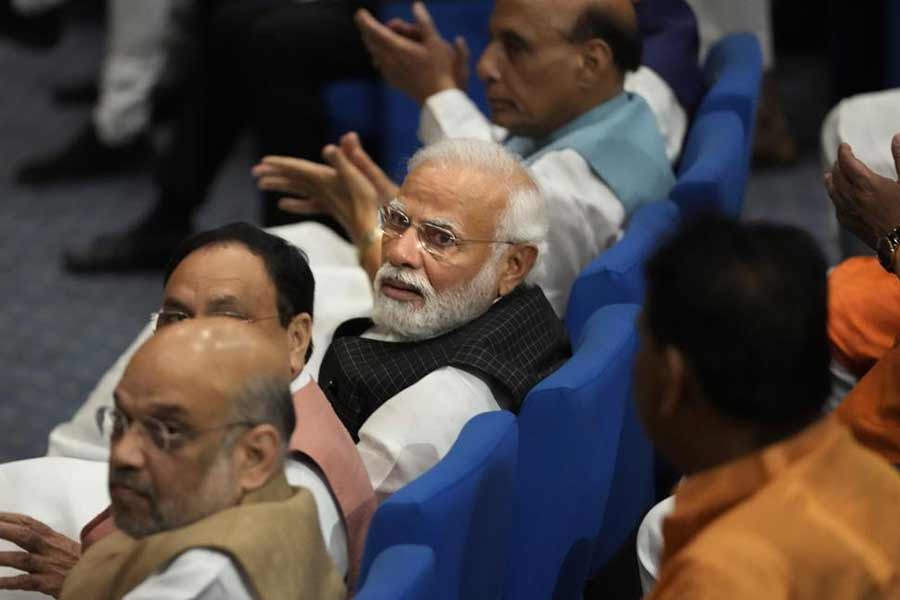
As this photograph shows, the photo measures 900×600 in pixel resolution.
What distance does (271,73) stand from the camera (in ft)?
13.6

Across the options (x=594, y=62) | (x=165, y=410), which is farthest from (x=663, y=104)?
(x=165, y=410)

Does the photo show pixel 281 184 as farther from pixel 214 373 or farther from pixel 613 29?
pixel 214 373

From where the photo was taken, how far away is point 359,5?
4.14m

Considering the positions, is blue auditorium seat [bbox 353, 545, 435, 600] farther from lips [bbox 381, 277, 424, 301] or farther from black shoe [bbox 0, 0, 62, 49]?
black shoe [bbox 0, 0, 62, 49]

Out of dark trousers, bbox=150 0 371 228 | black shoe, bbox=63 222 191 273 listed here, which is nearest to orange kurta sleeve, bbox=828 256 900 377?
dark trousers, bbox=150 0 371 228

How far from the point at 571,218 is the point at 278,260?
2.40 feet

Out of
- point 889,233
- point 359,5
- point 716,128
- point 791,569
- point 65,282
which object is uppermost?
point 791,569

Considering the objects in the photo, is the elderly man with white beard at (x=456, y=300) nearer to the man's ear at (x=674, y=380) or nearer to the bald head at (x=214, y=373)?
the bald head at (x=214, y=373)

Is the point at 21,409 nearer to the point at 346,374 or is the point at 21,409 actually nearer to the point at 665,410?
the point at 346,374

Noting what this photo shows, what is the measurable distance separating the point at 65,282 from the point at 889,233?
2.83 m

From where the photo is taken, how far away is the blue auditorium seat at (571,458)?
210 cm

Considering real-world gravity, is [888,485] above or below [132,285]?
above

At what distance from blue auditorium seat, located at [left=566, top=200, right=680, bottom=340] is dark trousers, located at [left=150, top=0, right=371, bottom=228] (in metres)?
1.66

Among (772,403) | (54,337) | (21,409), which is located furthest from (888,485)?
(54,337)
